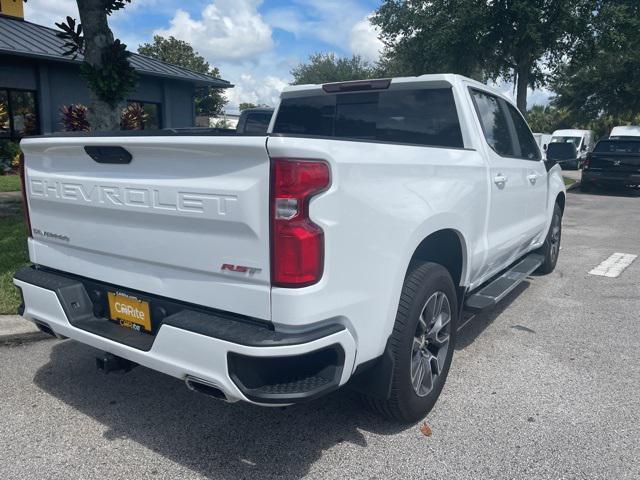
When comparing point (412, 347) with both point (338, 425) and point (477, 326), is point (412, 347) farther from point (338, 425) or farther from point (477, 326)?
point (477, 326)

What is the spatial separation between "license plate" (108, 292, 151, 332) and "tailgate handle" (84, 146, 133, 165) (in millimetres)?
674

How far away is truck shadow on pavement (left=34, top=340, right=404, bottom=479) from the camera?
278cm

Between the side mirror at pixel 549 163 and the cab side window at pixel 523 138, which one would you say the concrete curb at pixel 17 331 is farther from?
the side mirror at pixel 549 163

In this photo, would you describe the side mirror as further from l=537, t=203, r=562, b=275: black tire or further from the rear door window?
the rear door window

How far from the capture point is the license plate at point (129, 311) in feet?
8.96

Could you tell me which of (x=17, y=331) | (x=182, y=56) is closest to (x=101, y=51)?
(x=17, y=331)

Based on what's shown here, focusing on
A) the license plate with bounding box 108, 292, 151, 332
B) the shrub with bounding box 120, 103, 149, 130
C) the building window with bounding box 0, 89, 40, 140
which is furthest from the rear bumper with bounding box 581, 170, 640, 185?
the license plate with bounding box 108, 292, 151, 332

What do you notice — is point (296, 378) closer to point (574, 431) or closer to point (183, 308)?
point (183, 308)

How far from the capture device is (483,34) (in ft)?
59.6

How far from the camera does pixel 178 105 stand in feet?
67.8

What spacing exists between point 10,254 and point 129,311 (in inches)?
158

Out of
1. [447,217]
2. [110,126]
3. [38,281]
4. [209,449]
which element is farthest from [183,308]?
[110,126]

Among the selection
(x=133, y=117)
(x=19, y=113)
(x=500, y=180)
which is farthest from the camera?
(x=133, y=117)

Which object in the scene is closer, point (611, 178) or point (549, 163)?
point (549, 163)
